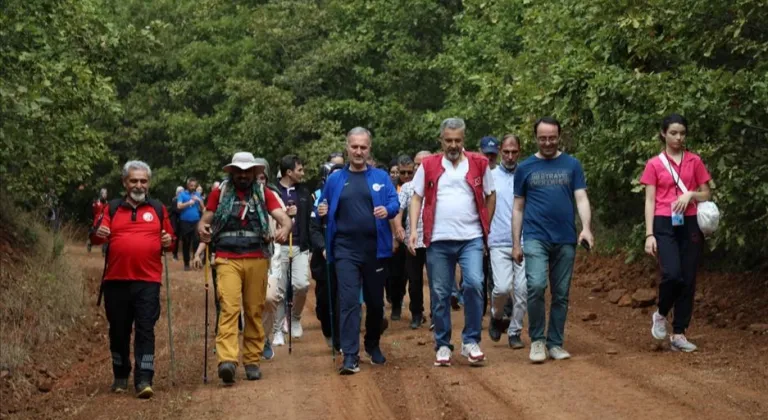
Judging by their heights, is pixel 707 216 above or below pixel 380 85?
below

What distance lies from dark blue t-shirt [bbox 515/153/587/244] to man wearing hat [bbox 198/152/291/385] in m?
2.11

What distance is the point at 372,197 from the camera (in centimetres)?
1196

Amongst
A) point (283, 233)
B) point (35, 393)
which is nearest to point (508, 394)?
point (283, 233)

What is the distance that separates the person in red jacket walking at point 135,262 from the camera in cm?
1131

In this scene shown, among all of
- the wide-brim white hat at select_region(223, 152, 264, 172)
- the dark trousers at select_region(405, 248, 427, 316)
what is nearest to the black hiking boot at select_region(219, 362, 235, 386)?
the wide-brim white hat at select_region(223, 152, 264, 172)

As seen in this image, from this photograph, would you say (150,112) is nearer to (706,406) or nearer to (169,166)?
(169,166)

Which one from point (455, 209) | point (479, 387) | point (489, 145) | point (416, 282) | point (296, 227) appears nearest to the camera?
point (479, 387)

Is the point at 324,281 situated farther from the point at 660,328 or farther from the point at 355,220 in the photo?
the point at 660,328

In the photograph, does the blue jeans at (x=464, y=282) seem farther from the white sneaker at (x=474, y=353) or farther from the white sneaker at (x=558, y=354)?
the white sneaker at (x=558, y=354)

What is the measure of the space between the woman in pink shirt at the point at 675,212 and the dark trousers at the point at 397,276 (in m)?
5.52

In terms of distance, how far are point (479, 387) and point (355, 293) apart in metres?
1.78

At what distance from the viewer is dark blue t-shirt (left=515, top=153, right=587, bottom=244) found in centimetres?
1167

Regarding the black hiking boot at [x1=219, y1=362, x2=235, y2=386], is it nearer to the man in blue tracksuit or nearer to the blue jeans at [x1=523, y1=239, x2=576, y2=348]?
the man in blue tracksuit

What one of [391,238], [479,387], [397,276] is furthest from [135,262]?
[397,276]
